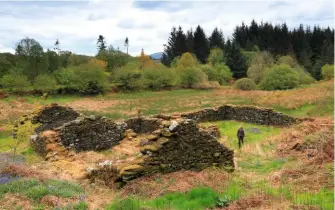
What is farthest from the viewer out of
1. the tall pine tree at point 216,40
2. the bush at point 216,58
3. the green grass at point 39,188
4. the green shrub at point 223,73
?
the tall pine tree at point 216,40

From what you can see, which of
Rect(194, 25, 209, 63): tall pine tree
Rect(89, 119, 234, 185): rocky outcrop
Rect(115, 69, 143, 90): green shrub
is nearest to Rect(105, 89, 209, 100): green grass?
Rect(115, 69, 143, 90): green shrub

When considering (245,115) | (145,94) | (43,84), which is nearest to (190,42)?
(145,94)

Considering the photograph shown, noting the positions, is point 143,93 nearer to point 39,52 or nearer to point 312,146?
point 39,52

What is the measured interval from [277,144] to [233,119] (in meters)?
10.5

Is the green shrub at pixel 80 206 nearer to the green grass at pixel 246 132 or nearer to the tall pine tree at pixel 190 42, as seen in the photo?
the green grass at pixel 246 132

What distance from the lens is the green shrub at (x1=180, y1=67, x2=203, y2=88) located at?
67812 millimetres

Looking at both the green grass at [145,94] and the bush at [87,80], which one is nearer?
the green grass at [145,94]

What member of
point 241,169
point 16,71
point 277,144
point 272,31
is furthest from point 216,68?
point 241,169

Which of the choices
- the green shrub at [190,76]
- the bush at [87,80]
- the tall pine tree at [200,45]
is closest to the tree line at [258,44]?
the tall pine tree at [200,45]

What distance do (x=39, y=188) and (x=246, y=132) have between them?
17257 millimetres

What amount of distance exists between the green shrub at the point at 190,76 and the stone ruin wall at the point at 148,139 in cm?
3870

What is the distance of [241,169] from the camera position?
14242 millimetres

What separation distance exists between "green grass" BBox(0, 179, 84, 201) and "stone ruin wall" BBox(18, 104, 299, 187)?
1496mm

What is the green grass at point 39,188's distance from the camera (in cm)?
923
